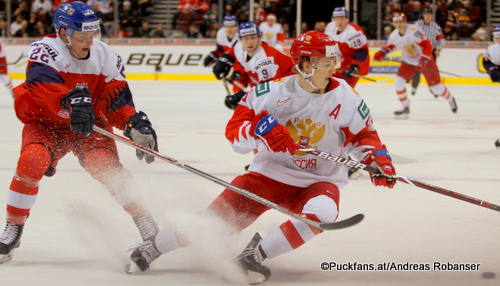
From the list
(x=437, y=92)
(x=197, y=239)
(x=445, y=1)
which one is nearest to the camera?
(x=197, y=239)

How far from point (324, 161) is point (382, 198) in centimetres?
152

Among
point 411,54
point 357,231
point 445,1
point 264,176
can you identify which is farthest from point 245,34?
point 445,1

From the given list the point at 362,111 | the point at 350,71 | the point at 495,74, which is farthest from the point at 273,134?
the point at 495,74

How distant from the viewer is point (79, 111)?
9.20 feet

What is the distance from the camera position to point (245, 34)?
5.50 meters

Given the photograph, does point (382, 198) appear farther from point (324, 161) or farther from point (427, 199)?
point (324, 161)

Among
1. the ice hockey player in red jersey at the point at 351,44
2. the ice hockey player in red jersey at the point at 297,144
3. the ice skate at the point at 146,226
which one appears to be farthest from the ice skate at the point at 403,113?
the ice skate at the point at 146,226

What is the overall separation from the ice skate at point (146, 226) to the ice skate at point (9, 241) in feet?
1.62

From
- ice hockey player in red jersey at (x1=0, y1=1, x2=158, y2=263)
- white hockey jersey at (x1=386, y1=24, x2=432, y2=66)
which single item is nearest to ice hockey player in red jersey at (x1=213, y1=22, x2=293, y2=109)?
ice hockey player in red jersey at (x1=0, y1=1, x2=158, y2=263)

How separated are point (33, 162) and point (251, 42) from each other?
2.88m

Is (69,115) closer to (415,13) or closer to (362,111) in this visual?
(362,111)

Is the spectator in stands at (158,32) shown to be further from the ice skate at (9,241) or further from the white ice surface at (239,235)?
the ice skate at (9,241)

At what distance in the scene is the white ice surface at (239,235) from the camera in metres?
2.82

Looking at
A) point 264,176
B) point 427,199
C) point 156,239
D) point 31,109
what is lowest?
Result: point 427,199
